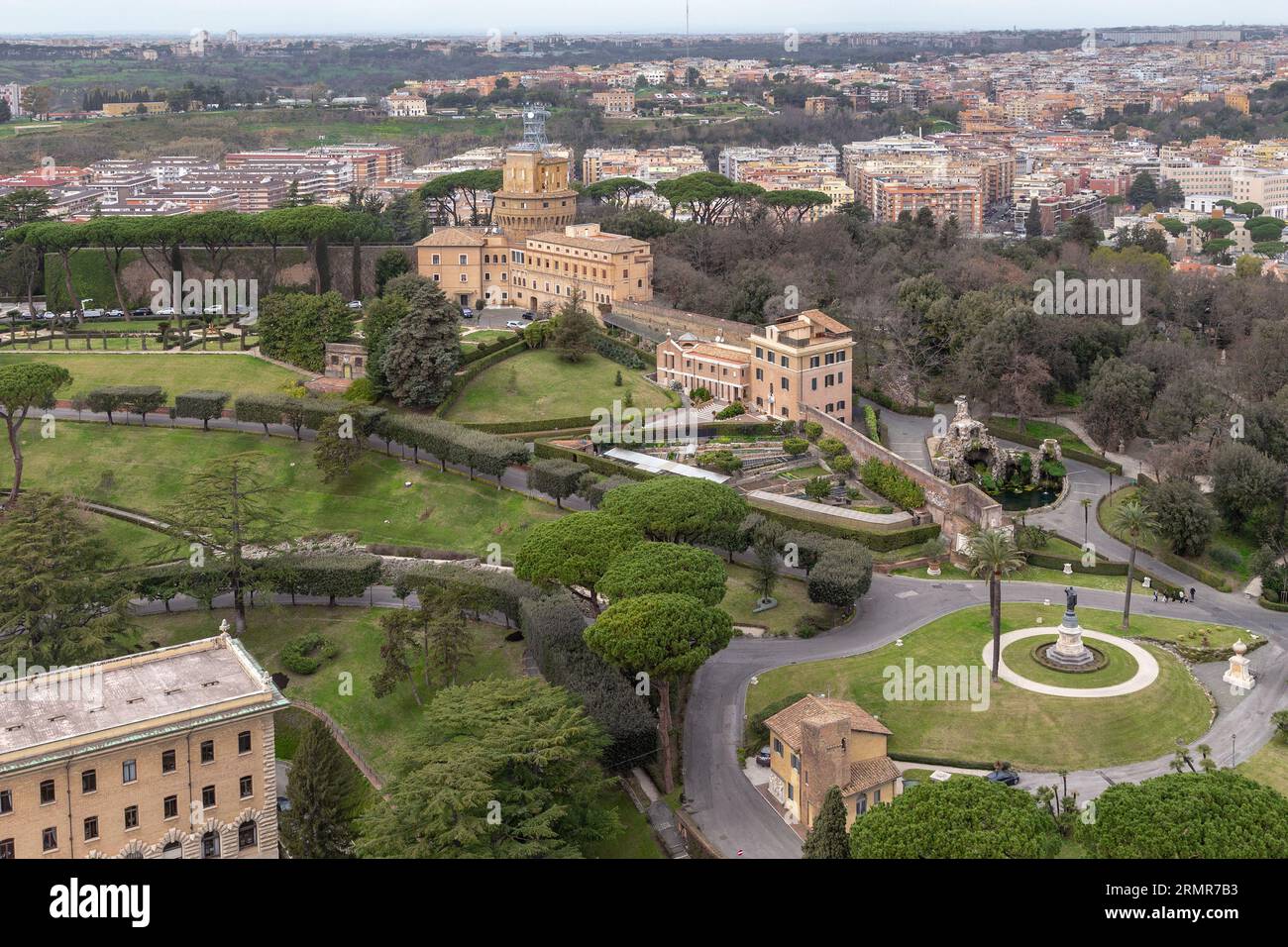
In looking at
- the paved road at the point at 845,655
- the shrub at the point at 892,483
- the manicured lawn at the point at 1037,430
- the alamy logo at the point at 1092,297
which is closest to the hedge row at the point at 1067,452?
the manicured lawn at the point at 1037,430

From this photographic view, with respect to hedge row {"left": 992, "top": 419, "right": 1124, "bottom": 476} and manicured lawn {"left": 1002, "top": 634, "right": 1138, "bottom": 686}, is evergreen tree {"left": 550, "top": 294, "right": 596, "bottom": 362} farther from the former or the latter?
manicured lawn {"left": 1002, "top": 634, "right": 1138, "bottom": 686}

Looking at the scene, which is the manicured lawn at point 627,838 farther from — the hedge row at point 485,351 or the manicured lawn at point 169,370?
the manicured lawn at point 169,370

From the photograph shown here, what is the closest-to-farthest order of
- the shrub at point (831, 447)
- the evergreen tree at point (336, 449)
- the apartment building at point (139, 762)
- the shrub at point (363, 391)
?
the apartment building at point (139, 762) → the evergreen tree at point (336, 449) → the shrub at point (831, 447) → the shrub at point (363, 391)

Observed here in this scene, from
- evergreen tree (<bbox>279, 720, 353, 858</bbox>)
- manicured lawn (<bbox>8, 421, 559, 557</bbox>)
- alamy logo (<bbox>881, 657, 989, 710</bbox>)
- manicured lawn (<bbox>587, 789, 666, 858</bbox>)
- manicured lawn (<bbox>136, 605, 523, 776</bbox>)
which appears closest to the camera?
evergreen tree (<bbox>279, 720, 353, 858</bbox>)

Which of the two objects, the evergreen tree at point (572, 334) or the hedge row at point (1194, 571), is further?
the evergreen tree at point (572, 334)

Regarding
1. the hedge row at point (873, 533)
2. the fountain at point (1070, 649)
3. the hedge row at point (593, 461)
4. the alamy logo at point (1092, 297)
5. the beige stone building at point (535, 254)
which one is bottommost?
the fountain at point (1070, 649)

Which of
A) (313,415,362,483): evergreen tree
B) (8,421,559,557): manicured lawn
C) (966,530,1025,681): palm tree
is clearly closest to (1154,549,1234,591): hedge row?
(966,530,1025,681): palm tree

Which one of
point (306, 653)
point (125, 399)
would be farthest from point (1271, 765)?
point (125, 399)
